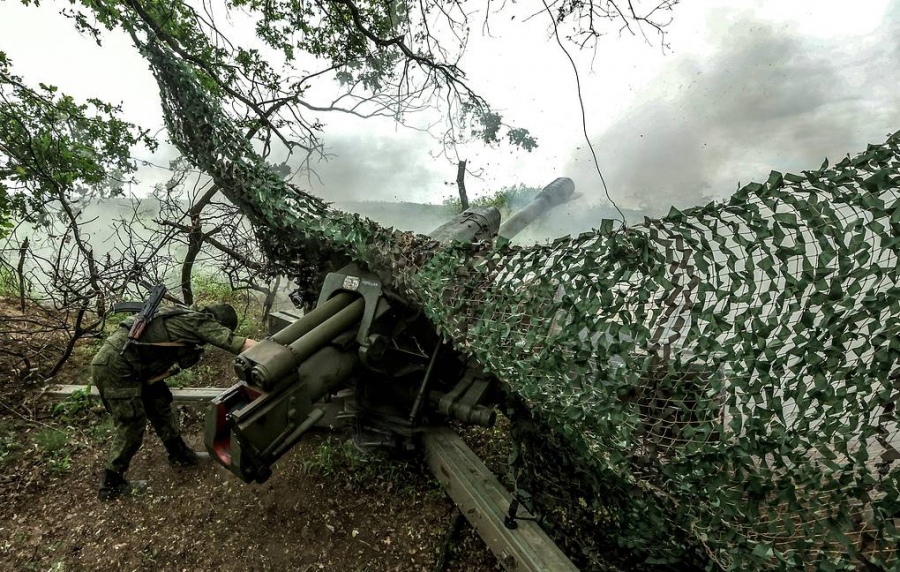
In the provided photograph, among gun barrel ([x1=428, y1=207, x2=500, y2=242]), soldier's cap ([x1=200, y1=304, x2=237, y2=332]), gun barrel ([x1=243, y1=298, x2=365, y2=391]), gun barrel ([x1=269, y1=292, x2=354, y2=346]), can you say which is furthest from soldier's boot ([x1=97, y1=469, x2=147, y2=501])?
gun barrel ([x1=428, y1=207, x2=500, y2=242])

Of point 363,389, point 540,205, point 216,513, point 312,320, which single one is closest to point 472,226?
point 363,389

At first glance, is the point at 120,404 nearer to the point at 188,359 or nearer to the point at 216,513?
the point at 188,359

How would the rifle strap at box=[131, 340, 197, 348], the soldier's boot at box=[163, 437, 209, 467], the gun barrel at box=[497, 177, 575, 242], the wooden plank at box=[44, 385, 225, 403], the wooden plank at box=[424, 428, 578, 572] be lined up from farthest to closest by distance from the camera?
the gun barrel at box=[497, 177, 575, 242] → the wooden plank at box=[44, 385, 225, 403] → the soldier's boot at box=[163, 437, 209, 467] → the rifle strap at box=[131, 340, 197, 348] → the wooden plank at box=[424, 428, 578, 572]

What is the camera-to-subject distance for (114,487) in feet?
14.3

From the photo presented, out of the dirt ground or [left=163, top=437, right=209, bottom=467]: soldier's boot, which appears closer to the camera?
the dirt ground

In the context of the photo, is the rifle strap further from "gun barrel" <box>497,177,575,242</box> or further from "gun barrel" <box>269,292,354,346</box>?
"gun barrel" <box>497,177,575,242</box>

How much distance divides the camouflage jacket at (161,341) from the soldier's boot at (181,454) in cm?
75

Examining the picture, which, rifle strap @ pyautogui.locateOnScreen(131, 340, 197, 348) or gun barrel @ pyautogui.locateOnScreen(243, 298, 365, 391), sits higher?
gun barrel @ pyautogui.locateOnScreen(243, 298, 365, 391)

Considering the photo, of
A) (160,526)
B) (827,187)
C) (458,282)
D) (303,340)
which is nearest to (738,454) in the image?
(827,187)

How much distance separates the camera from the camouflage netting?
1.88 metres

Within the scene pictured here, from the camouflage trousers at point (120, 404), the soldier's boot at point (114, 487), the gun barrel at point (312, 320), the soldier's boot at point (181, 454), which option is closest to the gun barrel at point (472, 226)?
the gun barrel at point (312, 320)

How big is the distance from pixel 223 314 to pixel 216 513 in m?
1.82

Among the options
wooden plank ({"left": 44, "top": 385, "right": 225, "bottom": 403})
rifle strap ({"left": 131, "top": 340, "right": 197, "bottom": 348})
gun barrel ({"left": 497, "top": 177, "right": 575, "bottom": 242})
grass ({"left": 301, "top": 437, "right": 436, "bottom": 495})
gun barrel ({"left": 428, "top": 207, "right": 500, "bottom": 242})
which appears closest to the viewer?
rifle strap ({"left": 131, "top": 340, "right": 197, "bottom": 348})

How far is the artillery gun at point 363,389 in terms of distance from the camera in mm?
2955
